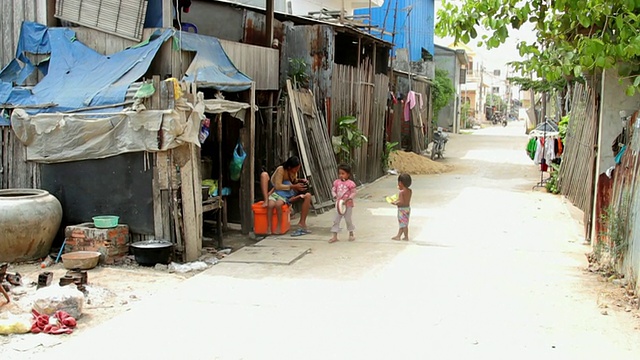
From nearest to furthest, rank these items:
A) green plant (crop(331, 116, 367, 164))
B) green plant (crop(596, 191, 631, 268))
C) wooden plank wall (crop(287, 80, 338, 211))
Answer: green plant (crop(596, 191, 631, 268)) < wooden plank wall (crop(287, 80, 338, 211)) < green plant (crop(331, 116, 367, 164))

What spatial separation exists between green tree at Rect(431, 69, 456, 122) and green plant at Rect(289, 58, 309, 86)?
1844 cm

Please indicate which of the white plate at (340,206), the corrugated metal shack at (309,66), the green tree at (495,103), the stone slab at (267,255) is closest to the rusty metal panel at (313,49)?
the corrugated metal shack at (309,66)

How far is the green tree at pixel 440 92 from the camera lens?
30384 millimetres

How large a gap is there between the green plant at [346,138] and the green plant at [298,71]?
172cm

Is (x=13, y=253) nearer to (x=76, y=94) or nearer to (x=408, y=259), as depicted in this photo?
(x=76, y=94)

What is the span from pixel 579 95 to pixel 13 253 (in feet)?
36.2

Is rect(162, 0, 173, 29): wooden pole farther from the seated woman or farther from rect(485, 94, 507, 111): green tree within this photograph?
rect(485, 94, 507, 111): green tree

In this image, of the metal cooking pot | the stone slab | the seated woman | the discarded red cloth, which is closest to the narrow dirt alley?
the stone slab

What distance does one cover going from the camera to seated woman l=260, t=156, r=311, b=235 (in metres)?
9.95

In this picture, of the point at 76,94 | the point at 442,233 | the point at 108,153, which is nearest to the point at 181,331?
the point at 108,153

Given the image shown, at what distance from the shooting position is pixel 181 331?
5703 mm

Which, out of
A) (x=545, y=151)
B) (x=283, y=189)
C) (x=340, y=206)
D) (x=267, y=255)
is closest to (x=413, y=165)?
(x=545, y=151)

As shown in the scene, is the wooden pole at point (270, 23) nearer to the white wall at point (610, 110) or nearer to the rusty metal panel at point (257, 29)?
the rusty metal panel at point (257, 29)

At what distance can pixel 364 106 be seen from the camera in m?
Result: 15.8
